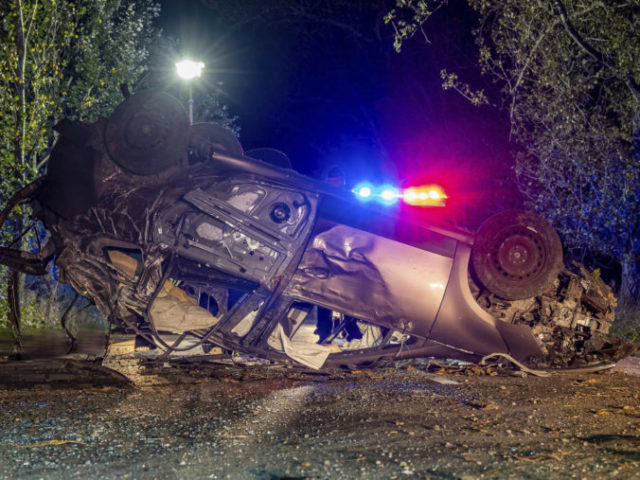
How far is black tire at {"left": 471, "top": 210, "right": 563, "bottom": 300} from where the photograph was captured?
5.83 m

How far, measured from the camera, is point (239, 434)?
3734mm

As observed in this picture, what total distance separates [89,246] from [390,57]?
15.7 m

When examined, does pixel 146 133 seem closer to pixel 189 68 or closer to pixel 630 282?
pixel 189 68

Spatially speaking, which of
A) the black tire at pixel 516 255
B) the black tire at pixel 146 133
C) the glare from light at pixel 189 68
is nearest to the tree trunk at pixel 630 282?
the black tire at pixel 516 255

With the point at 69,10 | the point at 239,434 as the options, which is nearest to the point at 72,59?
the point at 69,10

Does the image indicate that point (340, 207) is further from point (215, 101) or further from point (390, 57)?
point (215, 101)

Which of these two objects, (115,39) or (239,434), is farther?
(115,39)

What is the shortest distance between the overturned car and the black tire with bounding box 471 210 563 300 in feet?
0.04

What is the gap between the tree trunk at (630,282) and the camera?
11.6 meters

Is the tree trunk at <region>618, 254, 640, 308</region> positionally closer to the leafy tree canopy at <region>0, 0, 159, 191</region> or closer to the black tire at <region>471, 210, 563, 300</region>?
the black tire at <region>471, 210, 563, 300</region>

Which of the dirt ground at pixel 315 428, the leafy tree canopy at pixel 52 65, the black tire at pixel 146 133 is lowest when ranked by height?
the dirt ground at pixel 315 428

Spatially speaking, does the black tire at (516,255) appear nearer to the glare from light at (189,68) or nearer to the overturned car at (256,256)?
the overturned car at (256,256)

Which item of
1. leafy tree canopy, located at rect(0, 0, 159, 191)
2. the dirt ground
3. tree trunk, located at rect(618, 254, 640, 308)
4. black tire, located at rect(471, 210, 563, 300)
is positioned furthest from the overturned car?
tree trunk, located at rect(618, 254, 640, 308)

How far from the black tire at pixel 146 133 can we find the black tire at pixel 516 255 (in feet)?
10.6
